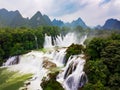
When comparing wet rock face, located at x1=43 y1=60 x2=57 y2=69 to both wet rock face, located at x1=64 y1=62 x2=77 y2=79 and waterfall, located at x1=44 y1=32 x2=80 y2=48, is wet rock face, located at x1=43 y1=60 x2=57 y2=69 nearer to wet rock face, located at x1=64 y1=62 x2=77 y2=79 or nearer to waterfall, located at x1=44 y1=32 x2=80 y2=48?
wet rock face, located at x1=64 y1=62 x2=77 y2=79

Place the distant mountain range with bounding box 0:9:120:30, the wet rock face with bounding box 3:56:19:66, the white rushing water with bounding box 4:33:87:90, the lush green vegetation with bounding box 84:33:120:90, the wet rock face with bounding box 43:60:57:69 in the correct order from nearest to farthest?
the lush green vegetation with bounding box 84:33:120:90 → the white rushing water with bounding box 4:33:87:90 → the wet rock face with bounding box 43:60:57:69 → the wet rock face with bounding box 3:56:19:66 → the distant mountain range with bounding box 0:9:120:30

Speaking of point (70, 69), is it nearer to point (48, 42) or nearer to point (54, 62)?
point (54, 62)

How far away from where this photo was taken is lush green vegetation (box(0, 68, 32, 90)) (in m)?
41.2

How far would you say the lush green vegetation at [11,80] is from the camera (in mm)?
41188

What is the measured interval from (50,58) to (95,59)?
70.3 ft

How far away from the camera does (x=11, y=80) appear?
4512 cm

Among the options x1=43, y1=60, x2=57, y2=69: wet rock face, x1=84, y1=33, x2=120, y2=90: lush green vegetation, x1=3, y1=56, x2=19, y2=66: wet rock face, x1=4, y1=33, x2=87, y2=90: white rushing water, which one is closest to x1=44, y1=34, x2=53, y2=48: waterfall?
x1=4, y1=33, x2=87, y2=90: white rushing water

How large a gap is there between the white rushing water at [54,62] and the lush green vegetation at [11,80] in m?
1.56

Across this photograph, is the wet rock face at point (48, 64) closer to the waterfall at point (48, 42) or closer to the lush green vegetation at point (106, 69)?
the lush green vegetation at point (106, 69)

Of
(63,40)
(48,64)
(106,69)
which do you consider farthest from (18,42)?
(106,69)

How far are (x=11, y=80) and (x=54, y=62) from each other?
10465 mm

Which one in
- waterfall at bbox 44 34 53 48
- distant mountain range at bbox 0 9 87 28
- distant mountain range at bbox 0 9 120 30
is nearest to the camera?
waterfall at bbox 44 34 53 48

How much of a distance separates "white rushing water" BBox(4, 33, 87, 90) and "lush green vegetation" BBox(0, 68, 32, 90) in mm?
1563

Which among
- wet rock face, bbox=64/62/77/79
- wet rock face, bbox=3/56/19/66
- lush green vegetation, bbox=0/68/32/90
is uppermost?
wet rock face, bbox=3/56/19/66
